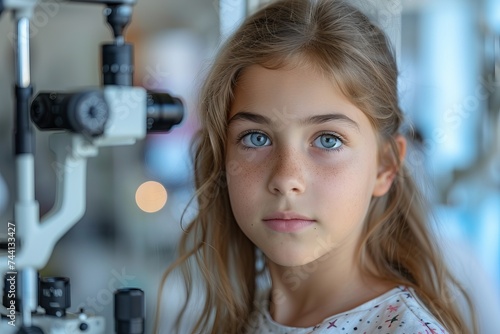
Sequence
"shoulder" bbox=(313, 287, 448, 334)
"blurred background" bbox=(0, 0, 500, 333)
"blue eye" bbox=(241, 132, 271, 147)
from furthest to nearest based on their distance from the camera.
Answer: "blurred background" bbox=(0, 0, 500, 333), "blue eye" bbox=(241, 132, 271, 147), "shoulder" bbox=(313, 287, 448, 334)

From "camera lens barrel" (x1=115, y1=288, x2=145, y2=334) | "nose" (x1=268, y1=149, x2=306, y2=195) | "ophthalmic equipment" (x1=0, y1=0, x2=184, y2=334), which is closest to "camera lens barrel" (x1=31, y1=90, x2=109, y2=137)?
"ophthalmic equipment" (x1=0, y1=0, x2=184, y2=334)

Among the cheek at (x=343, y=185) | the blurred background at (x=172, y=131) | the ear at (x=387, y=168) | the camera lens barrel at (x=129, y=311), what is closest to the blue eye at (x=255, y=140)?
the cheek at (x=343, y=185)

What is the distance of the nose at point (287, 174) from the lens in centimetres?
117

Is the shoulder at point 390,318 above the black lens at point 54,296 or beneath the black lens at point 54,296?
beneath

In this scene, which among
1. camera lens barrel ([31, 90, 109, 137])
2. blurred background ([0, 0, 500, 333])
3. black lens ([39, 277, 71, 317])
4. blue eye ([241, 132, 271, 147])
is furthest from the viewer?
blurred background ([0, 0, 500, 333])

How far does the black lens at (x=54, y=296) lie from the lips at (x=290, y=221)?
397 mm

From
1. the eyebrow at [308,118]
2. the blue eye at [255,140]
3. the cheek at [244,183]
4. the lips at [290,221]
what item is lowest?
the lips at [290,221]

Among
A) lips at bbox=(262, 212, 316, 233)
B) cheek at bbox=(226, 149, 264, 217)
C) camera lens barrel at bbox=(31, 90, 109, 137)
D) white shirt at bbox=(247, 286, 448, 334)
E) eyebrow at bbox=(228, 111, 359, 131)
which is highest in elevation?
camera lens barrel at bbox=(31, 90, 109, 137)

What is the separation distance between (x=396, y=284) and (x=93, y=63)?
92.4 inches

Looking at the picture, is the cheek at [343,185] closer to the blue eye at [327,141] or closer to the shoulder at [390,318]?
the blue eye at [327,141]

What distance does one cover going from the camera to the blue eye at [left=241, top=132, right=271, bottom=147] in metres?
1.25

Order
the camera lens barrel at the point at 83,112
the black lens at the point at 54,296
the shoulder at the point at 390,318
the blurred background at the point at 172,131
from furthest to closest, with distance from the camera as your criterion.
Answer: the blurred background at the point at 172,131
the shoulder at the point at 390,318
the black lens at the point at 54,296
the camera lens barrel at the point at 83,112

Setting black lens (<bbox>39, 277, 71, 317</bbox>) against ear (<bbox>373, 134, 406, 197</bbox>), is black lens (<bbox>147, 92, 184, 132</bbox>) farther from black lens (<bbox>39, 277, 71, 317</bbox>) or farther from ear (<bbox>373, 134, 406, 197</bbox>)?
ear (<bbox>373, 134, 406, 197</bbox>)

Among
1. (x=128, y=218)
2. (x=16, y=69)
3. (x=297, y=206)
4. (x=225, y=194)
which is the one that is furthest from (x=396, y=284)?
(x=128, y=218)
